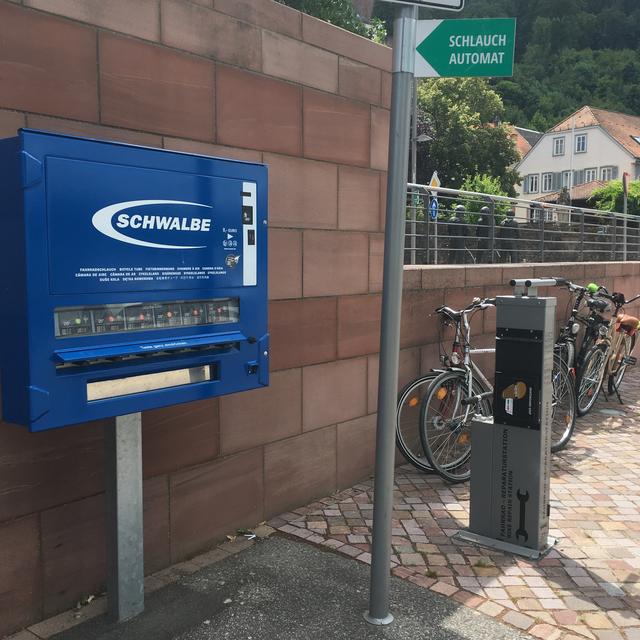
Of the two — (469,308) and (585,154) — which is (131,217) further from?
(585,154)

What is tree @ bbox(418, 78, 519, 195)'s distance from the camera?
4412 cm

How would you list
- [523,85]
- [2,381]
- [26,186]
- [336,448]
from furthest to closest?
[523,85] < [336,448] < [2,381] < [26,186]

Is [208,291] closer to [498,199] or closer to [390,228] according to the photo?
[390,228]

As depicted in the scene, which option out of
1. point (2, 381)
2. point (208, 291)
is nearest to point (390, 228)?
point (208, 291)

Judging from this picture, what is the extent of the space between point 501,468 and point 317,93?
8.31ft

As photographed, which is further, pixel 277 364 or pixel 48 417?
pixel 277 364

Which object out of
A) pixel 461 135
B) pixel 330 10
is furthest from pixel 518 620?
pixel 461 135

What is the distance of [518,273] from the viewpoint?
7258 millimetres

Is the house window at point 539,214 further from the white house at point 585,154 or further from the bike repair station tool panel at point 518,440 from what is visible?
the white house at point 585,154

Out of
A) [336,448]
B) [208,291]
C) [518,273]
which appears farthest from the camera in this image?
[518,273]

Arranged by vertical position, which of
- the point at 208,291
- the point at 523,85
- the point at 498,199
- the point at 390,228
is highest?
the point at 523,85

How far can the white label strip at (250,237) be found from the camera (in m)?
3.23

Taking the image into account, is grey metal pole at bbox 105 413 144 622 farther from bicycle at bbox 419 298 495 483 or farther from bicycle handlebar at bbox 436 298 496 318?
bicycle handlebar at bbox 436 298 496 318

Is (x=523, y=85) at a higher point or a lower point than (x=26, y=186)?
higher
